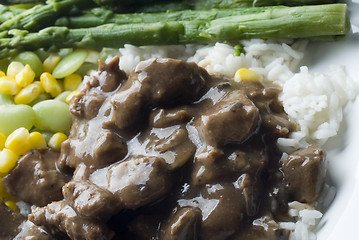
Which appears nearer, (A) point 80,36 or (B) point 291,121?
(B) point 291,121

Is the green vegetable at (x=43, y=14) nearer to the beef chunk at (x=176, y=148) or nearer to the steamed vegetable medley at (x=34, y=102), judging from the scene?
the steamed vegetable medley at (x=34, y=102)

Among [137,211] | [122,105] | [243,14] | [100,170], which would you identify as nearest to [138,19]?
[243,14]

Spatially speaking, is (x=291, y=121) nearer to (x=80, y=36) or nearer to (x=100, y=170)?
(x=100, y=170)

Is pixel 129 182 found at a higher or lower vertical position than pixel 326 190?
higher

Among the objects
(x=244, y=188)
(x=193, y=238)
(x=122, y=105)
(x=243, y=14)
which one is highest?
(x=243, y=14)

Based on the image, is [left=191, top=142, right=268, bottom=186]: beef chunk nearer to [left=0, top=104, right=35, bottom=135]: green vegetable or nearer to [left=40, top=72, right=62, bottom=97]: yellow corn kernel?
[left=0, top=104, right=35, bottom=135]: green vegetable

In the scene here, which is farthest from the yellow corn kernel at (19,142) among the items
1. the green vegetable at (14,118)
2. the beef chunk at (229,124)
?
the beef chunk at (229,124)

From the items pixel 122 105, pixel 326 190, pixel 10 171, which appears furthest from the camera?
pixel 10 171

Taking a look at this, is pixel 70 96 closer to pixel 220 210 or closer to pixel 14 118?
pixel 14 118
